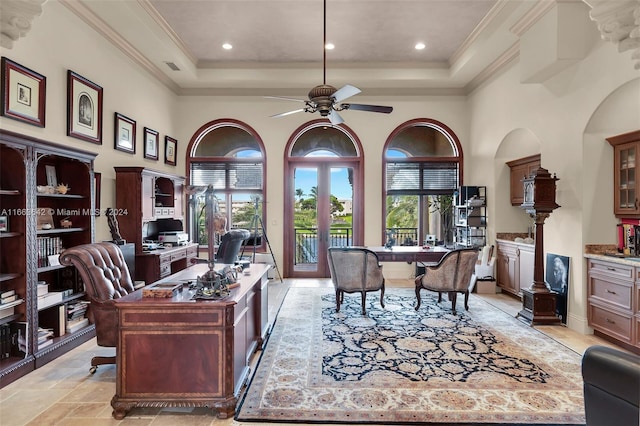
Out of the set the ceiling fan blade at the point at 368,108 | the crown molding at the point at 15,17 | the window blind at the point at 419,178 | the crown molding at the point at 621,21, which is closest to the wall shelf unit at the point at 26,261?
the crown molding at the point at 15,17

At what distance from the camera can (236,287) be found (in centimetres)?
293

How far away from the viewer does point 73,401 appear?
107 inches

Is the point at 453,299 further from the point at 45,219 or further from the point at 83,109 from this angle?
the point at 83,109

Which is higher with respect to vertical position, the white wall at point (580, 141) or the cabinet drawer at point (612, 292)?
the white wall at point (580, 141)

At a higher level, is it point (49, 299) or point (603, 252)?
point (603, 252)

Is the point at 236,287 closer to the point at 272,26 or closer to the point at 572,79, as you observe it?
the point at 272,26

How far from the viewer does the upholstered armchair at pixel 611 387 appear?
4.86ft

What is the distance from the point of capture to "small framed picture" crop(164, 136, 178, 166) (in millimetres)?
6914

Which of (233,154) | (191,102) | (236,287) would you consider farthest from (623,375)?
(191,102)

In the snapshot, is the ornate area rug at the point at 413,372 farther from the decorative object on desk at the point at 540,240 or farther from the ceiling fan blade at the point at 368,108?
the ceiling fan blade at the point at 368,108

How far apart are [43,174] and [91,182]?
467 millimetres

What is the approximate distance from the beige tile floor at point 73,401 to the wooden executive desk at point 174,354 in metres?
0.12

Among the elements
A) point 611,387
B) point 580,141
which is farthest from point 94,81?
point 580,141

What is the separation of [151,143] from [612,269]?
6835 mm
